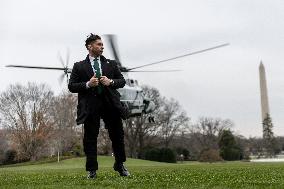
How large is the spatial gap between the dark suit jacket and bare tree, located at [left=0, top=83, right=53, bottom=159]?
67981 millimetres

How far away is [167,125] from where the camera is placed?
3413 inches

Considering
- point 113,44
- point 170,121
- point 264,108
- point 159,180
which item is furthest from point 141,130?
point 159,180

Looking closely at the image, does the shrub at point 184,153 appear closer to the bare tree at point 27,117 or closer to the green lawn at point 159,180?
the bare tree at point 27,117

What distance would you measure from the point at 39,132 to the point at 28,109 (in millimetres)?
4039

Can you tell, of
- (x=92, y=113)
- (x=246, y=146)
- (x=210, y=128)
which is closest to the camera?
(x=92, y=113)

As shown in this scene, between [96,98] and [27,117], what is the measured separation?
230 ft

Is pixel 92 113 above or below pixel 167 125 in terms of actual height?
below

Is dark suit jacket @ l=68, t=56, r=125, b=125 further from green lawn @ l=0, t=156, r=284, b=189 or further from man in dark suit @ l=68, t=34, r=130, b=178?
green lawn @ l=0, t=156, r=284, b=189

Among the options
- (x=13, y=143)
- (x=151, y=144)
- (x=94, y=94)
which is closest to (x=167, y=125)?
(x=151, y=144)

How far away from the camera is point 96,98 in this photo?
756 cm

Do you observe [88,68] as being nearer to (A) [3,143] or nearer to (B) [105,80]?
(B) [105,80]

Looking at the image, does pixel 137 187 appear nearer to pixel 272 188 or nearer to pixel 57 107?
pixel 272 188

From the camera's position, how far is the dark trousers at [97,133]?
24.8 ft

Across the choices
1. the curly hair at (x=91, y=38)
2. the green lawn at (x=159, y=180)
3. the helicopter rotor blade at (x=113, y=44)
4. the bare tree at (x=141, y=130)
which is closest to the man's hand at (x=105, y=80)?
the curly hair at (x=91, y=38)
